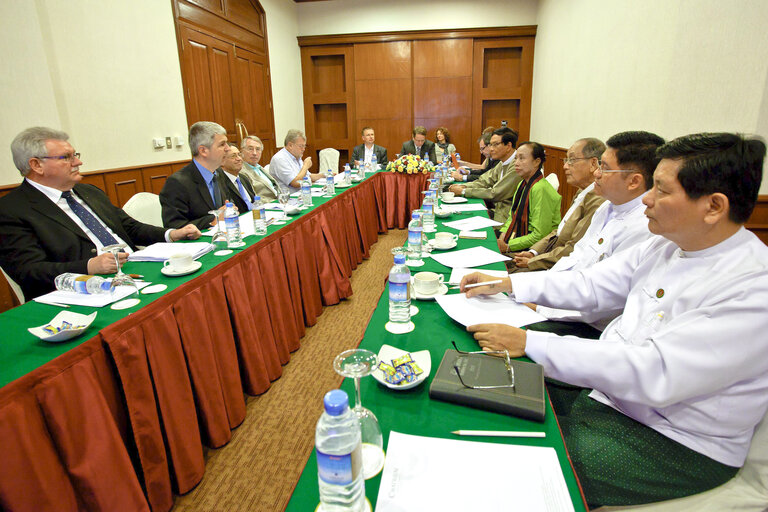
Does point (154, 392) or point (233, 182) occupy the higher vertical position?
point (233, 182)

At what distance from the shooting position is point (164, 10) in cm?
436

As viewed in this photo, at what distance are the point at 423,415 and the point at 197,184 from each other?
2.50 meters

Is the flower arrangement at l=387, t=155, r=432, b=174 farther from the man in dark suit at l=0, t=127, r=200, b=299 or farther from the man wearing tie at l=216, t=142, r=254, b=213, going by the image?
the man in dark suit at l=0, t=127, r=200, b=299

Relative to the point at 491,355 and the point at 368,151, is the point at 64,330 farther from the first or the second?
the point at 368,151

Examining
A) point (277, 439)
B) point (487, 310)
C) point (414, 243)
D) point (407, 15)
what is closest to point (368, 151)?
point (407, 15)

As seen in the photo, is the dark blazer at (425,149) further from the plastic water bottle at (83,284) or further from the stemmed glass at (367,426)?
the stemmed glass at (367,426)

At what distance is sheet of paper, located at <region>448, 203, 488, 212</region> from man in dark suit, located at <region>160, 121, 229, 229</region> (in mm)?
1742

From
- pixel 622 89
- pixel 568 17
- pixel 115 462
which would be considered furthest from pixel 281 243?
pixel 568 17

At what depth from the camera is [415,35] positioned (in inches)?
305

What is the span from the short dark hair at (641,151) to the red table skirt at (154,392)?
182cm

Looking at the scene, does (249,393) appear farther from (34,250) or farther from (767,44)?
(767,44)

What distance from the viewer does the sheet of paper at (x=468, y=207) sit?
10.3 feet

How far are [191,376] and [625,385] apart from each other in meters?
1.53

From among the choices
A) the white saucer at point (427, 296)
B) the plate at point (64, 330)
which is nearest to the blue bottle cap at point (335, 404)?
the white saucer at point (427, 296)
